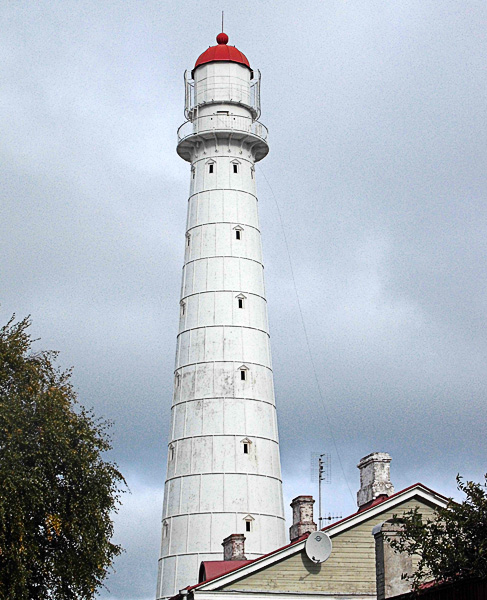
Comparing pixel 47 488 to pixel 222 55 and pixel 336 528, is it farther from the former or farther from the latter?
pixel 222 55

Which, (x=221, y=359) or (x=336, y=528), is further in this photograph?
(x=221, y=359)

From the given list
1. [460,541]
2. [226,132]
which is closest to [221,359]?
[226,132]

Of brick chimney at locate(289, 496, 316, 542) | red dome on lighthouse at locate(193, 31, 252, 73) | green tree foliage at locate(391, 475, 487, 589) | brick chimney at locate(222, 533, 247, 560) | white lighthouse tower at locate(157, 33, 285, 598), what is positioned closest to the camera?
green tree foliage at locate(391, 475, 487, 589)

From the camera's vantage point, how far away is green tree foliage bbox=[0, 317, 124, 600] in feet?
78.9

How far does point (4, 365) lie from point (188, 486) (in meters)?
19.6

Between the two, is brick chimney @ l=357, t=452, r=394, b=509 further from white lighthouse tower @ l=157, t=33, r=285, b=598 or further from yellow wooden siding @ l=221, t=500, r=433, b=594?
white lighthouse tower @ l=157, t=33, r=285, b=598

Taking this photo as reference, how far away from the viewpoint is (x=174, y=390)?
4669 cm

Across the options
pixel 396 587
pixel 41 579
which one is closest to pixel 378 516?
pixel 396 587

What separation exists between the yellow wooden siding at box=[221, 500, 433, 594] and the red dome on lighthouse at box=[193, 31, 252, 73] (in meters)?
30.2

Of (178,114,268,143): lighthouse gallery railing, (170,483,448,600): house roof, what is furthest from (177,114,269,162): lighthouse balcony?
(170,483,448,600): house roof

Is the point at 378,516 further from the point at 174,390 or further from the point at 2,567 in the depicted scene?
the point at 174,390

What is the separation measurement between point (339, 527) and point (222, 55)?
30.7m

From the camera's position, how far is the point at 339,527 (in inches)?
1124

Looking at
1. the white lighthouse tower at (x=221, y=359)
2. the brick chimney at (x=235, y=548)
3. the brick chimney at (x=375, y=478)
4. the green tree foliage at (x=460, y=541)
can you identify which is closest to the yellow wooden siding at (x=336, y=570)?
the brick chimney at (x=375, y=478)
